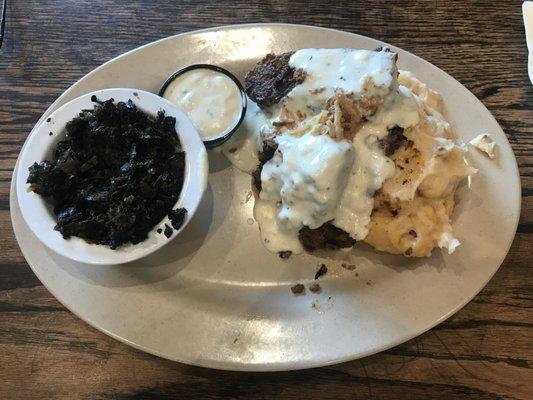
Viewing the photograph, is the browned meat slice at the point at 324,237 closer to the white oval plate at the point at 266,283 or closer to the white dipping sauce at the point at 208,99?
the white oval plate at the point at 266,283

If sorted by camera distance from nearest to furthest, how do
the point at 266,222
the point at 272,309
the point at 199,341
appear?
1. the point at 199,341
2. the point at 272,309
3. the point at 266,222

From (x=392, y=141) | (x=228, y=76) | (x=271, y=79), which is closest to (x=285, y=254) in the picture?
(x=392, y=141)

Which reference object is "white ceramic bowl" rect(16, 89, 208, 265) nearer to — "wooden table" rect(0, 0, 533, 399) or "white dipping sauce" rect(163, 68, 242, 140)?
"white dipping sauce" rect(163, 68, 242, 140)

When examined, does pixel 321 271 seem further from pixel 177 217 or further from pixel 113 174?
pixel 113 174

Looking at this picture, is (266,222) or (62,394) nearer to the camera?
(62,394)

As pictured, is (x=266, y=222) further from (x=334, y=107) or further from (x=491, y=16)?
(x=491, y=16)

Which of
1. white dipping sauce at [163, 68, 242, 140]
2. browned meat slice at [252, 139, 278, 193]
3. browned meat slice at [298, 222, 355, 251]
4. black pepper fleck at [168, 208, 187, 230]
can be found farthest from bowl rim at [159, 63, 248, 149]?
browned meat slice at [298, 222, 355, 251]

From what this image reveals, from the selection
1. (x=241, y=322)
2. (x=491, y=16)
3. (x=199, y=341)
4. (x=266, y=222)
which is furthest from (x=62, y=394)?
(x=491, y=16)
